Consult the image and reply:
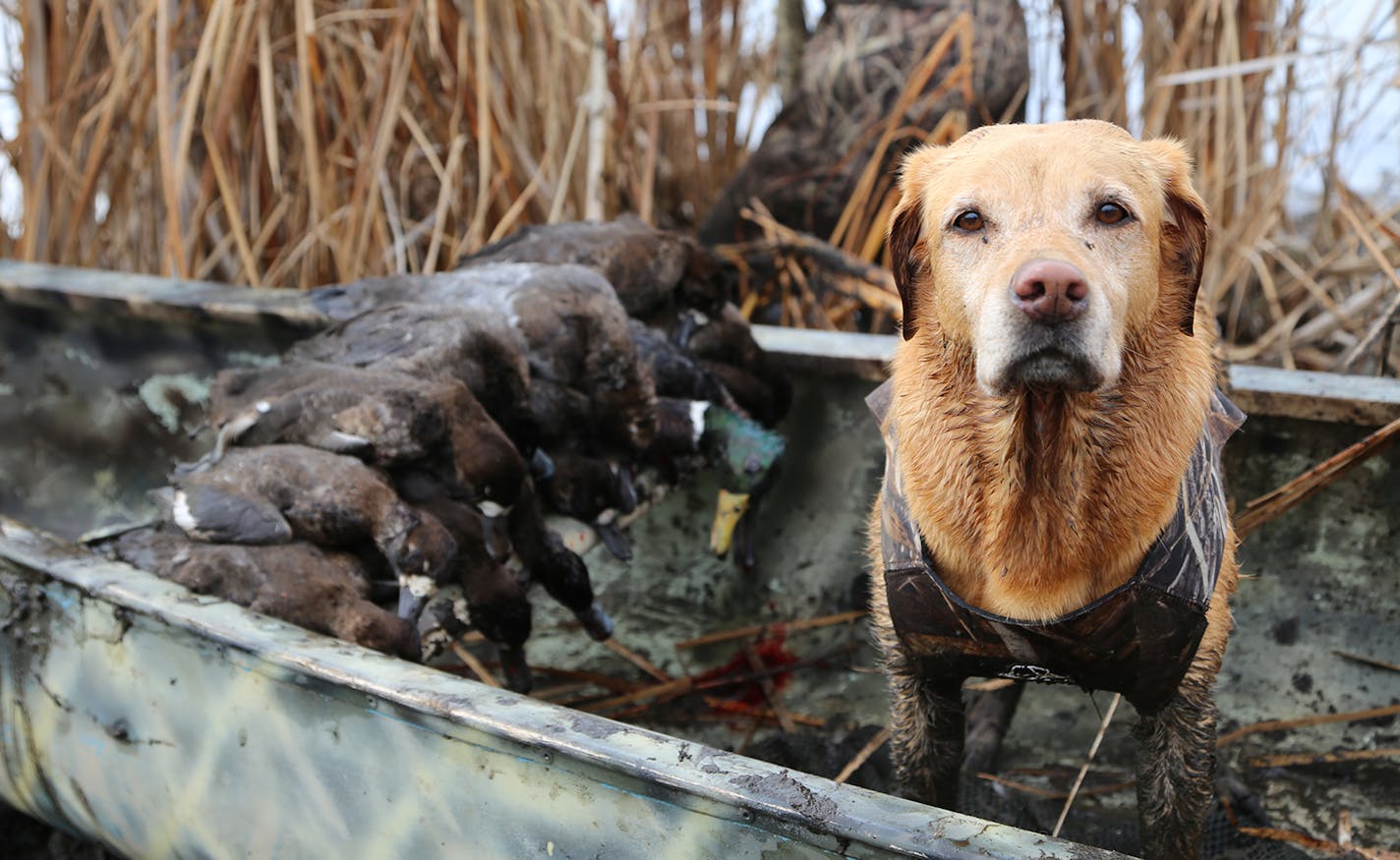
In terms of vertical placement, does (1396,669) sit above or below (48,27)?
below

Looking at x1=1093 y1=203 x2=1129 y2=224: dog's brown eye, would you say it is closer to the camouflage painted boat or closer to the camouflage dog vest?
the camouflage dog vest

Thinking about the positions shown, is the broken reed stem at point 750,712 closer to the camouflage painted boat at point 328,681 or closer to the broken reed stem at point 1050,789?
the camouflage painted boat at point 328,681

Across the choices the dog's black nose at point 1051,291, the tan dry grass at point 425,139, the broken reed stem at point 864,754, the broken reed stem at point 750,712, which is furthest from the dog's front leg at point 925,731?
the tan dry grass at point 425,139

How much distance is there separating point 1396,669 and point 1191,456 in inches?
66.2

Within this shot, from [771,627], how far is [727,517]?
42 cm

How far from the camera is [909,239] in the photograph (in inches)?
89.5

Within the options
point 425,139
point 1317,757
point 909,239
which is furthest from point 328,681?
point 425,139

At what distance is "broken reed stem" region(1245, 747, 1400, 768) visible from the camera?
10.7ft

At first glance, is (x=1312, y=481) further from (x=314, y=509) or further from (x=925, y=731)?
(x=314, y=509)

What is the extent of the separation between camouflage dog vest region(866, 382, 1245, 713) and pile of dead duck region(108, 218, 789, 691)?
3.53 ft

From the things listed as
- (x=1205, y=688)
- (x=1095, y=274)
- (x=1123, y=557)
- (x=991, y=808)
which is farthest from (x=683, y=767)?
(x=991, y=808)

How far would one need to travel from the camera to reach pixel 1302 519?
3.48 m

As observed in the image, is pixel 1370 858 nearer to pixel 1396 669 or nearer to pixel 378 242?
pixel 1396 669

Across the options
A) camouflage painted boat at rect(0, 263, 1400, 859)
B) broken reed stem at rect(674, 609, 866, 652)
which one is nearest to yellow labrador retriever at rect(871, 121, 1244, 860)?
camouflage painted boat at rect(0, 263, 1400, 859)
